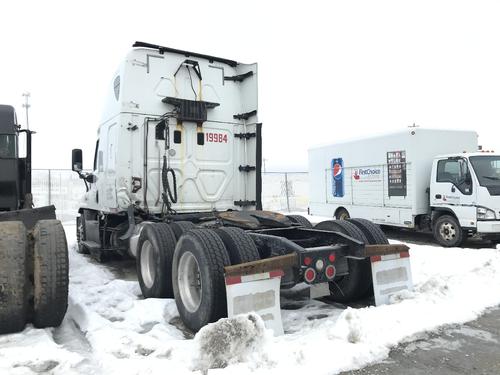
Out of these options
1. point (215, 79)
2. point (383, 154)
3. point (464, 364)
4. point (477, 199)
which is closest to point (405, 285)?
point (464, 364)

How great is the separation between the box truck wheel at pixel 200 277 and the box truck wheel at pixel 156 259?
746mm

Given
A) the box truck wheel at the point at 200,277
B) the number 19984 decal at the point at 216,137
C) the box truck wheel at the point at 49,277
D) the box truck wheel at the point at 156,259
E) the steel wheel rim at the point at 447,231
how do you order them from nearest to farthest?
the box truck wheel at the point at 49,277 → the box truck wheel at the point at 200,277 → the box truck wheel at the point at 156,259 → the number 19984 decal at the point at 216,137 → the steel wheel rim at the point at 447,231

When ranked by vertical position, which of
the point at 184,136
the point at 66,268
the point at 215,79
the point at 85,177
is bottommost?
the point at 66,268

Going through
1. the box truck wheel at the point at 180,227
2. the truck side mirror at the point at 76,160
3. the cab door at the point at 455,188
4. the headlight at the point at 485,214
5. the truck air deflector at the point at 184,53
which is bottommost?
the headlight at the point at 485,214

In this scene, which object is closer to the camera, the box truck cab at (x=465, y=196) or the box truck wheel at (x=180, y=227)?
the box truck wheel at (x=180, y=227)

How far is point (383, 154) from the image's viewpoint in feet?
41.6

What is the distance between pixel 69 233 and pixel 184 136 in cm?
794

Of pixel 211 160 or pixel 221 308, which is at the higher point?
pixel 211 160

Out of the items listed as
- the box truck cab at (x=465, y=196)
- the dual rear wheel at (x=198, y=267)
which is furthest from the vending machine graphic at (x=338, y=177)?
the dual rear wheel at (x=198, y=267)

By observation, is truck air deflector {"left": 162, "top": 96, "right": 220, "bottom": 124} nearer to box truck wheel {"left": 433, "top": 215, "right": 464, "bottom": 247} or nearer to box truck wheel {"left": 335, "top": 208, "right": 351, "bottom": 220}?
box truck wheel {"left": 433, "top": 215, "right": 464, "bottom": 247}

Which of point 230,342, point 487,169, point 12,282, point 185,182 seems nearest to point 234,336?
point 230,342

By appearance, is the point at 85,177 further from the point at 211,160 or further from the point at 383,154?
the point at 383,154

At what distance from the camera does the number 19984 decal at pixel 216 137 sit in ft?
24.9

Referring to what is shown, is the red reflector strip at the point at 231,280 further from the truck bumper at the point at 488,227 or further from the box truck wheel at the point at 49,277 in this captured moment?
the truck bumper at the point at 488,227
